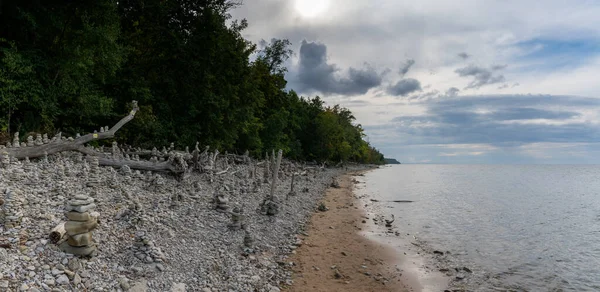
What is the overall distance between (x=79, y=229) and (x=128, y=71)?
1950cm

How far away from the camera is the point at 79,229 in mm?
6312

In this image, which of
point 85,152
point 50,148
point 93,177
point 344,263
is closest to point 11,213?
point 93,177

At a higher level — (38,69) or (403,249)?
(38,69)

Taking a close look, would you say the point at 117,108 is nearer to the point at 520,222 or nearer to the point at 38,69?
the point at 38,69

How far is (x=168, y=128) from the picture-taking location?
24.9 m

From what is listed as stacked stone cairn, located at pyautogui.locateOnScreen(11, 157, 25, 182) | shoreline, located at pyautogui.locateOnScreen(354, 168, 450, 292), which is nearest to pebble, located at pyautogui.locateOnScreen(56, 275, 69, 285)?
stacked stone cairn, located at pyautogui.locateOnScreen(11, 157, 25, 182)

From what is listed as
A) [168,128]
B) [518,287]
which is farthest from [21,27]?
[518,287]

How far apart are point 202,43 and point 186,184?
46.7 feet

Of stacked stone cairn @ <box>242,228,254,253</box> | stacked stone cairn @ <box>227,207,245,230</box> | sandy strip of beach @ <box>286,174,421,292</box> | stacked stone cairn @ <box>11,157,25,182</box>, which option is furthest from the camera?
stacked stone cairn @ <box>227,207,245,230</box>

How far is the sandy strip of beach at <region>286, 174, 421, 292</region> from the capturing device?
31.4 feet

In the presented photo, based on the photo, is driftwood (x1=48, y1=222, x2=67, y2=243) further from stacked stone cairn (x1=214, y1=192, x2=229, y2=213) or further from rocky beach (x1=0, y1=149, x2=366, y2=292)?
stacked stone cairn (x1=214, y1=192, x2=229, y2=213)

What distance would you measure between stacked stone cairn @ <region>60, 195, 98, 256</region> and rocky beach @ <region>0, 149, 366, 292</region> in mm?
16

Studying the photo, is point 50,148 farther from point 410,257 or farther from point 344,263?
point 410,257

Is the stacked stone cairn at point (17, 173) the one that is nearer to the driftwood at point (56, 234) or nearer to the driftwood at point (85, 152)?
the driftwood at point (85, 152)
